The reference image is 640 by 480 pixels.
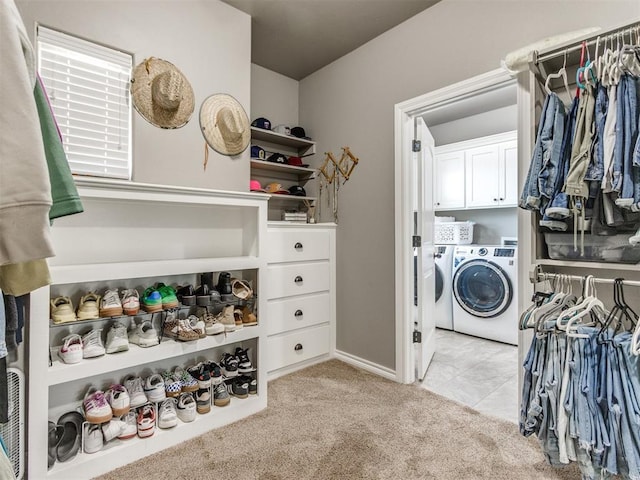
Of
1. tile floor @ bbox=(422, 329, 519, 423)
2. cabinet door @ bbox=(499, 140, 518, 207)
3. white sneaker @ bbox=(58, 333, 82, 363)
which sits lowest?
tile floor @ bbox=(422, 329, 519, 423)

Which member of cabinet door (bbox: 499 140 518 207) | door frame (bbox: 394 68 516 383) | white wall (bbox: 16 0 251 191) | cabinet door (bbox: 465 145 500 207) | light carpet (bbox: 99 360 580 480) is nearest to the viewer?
light carpet (bbox: 99 360 580 480)

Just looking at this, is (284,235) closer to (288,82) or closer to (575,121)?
(288,82)

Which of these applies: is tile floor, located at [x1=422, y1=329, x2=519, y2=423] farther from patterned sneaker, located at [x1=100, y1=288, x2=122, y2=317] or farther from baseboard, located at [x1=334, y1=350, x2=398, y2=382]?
patterned sneaker, located at [x1=100, y1=288, x2=122, y2=317]

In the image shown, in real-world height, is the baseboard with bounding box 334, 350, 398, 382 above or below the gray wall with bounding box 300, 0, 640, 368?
below

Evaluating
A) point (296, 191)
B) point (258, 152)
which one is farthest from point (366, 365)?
point (258, 152)

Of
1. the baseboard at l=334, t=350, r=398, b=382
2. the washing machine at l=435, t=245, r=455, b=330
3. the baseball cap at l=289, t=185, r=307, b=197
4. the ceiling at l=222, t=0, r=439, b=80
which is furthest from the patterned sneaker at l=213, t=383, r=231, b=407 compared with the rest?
the washing machine at l=435, t=245, r=455, b=330

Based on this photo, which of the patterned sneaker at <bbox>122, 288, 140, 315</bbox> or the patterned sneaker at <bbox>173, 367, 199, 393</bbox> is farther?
the patterned sneaker at <bbox>173, 367, 199, 393</bbox>

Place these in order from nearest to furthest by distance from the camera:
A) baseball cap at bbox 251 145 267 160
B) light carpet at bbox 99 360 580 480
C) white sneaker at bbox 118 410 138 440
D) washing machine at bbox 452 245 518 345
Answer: light carpet at bbox 99 360 580 480 → white sneaker at bbox 118 410 138 440 → baseball cap at bbox 251 145 267 160 → washing machine at bbox 452 245 518 345

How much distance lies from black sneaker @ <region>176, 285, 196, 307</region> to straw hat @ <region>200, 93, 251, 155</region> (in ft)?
3.13

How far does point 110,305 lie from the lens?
1.67 meters

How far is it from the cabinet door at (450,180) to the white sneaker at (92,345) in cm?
355

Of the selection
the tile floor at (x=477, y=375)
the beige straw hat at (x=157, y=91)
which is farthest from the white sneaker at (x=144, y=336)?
the tile floor at (x=477, y=375)

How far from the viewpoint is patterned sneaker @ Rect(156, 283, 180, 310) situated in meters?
1.83

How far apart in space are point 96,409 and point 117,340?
310 mm
